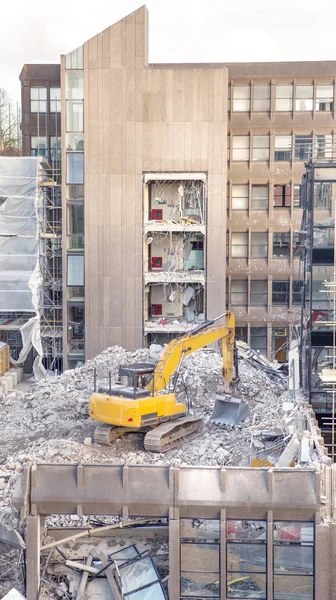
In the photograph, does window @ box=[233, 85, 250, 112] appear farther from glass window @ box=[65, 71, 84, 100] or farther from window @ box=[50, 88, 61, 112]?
window @ box=[50, 88, 61, 112]

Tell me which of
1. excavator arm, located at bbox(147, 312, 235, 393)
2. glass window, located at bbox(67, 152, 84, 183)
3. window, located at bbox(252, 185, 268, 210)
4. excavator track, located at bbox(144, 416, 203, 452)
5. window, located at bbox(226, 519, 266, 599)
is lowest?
window, located at bbox(226, 519, 266, 599)

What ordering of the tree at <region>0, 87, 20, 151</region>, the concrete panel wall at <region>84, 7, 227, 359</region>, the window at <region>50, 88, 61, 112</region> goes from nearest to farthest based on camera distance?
the concrete panel wall at <region>84, 7, 227, 359</region> < the window at <region>50, 88, 61, 112</region> < the tree at <region>0, 87, 20, 151</region>

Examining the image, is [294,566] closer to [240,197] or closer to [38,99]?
[240,197]

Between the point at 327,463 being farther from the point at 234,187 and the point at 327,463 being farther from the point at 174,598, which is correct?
the point at 234,187

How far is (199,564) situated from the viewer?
1673cm

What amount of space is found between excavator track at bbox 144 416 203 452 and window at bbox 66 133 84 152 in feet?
56.2

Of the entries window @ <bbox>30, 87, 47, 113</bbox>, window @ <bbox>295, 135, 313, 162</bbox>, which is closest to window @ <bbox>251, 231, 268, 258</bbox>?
window @ <bbox>295, 135, 313, 162</bbox>

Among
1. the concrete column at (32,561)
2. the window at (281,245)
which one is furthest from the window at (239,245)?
the concrete column at (32,561)

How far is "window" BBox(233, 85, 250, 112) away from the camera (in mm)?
39750

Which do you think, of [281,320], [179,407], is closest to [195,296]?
[281,320]

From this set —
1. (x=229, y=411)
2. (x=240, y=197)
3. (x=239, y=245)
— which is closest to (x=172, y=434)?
(x=229, y=411)

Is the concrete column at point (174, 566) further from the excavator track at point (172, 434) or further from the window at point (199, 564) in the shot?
the excavator track at point (172, 434)

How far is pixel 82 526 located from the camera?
17828mm

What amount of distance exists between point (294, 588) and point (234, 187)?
26.9 m
